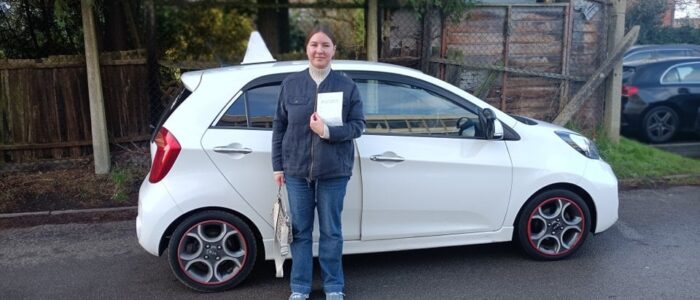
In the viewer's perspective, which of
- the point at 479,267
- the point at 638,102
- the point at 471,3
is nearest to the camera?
the point at 479,267

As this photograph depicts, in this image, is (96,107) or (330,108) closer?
(330,108)

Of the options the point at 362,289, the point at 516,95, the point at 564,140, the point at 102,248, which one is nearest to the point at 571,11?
the point at 516,95

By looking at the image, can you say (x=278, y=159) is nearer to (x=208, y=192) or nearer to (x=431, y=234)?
(x=208, y=192)

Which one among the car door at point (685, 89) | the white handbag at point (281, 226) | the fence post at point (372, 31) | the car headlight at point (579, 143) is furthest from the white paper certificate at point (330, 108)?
the car door at point (685, 89)

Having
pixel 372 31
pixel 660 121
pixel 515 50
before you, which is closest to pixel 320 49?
pixel 372 31

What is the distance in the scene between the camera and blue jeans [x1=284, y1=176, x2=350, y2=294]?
4059mm

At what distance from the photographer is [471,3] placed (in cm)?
794

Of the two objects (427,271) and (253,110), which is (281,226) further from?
(427,271)

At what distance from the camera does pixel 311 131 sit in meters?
3.93

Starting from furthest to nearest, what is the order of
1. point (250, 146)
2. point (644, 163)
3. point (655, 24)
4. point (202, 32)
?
point (202, 32)
point (655, 24)
point (644, 163)
point (250, 146)

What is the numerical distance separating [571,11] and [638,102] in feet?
8.98

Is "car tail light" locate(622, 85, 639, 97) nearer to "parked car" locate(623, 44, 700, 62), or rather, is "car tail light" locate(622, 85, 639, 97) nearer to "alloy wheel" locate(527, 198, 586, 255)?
"parked car" locate(623, 44, 700, 62)

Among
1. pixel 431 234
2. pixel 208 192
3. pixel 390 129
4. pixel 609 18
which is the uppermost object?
pixel 609 18

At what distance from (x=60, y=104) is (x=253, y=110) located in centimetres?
408
